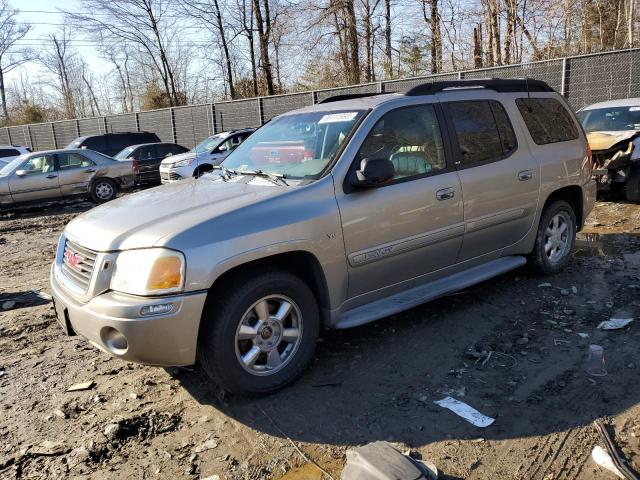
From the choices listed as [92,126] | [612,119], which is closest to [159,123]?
[92,126]

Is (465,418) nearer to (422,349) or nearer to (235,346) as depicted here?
(422,349)

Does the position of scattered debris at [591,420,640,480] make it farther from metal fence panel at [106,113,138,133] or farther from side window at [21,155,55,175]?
metal fence panel at [106,113,138,133]

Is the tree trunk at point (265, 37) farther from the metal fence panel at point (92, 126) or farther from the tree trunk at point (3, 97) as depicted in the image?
the tree trunk at point (3, 97)

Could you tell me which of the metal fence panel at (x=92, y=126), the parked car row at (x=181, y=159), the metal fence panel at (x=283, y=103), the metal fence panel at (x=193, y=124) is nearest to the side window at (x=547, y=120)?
the parked car row at (x=181, y=159)

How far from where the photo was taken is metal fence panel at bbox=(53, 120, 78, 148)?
31.3 meters

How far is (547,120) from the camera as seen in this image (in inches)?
208

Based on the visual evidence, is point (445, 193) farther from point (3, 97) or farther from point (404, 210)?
point (3, 97)

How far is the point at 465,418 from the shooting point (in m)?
3.13

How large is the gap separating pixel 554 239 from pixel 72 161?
12.0 meters

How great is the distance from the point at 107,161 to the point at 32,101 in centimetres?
4648

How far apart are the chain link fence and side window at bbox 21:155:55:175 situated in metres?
7.33

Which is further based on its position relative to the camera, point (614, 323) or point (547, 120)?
point (547, 120)

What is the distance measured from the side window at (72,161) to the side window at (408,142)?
11498mm

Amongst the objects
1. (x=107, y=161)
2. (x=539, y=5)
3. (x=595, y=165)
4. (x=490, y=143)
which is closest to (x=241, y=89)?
(x=539, y=5)
